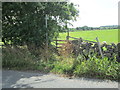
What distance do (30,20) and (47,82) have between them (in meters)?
3.41

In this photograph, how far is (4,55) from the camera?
17.9ft

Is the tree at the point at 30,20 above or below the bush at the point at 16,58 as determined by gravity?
above

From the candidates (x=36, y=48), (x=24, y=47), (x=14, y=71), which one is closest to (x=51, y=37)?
(x=36, y=48)

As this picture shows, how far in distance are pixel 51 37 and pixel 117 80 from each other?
3.76 m

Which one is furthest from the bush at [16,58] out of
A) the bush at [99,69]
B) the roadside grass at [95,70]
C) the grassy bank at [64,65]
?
the bush at [99,69]

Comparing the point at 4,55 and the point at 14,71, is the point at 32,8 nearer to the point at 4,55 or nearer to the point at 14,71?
the point at 4,55

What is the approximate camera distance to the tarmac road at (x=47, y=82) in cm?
333

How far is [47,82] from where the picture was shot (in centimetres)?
356

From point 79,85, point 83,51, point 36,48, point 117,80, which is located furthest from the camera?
point 36,48

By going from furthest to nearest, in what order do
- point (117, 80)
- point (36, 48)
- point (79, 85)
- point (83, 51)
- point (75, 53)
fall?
point (36, 48), point (75, 53), point (83, 51), point (117, 80), point (79, 85)

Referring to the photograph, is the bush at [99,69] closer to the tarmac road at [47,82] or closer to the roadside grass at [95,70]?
the roadside grass at [95,70]

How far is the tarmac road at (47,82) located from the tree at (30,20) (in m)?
2.18

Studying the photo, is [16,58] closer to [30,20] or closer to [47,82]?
[30,20]

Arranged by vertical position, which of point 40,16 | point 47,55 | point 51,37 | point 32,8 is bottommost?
point 47,55
